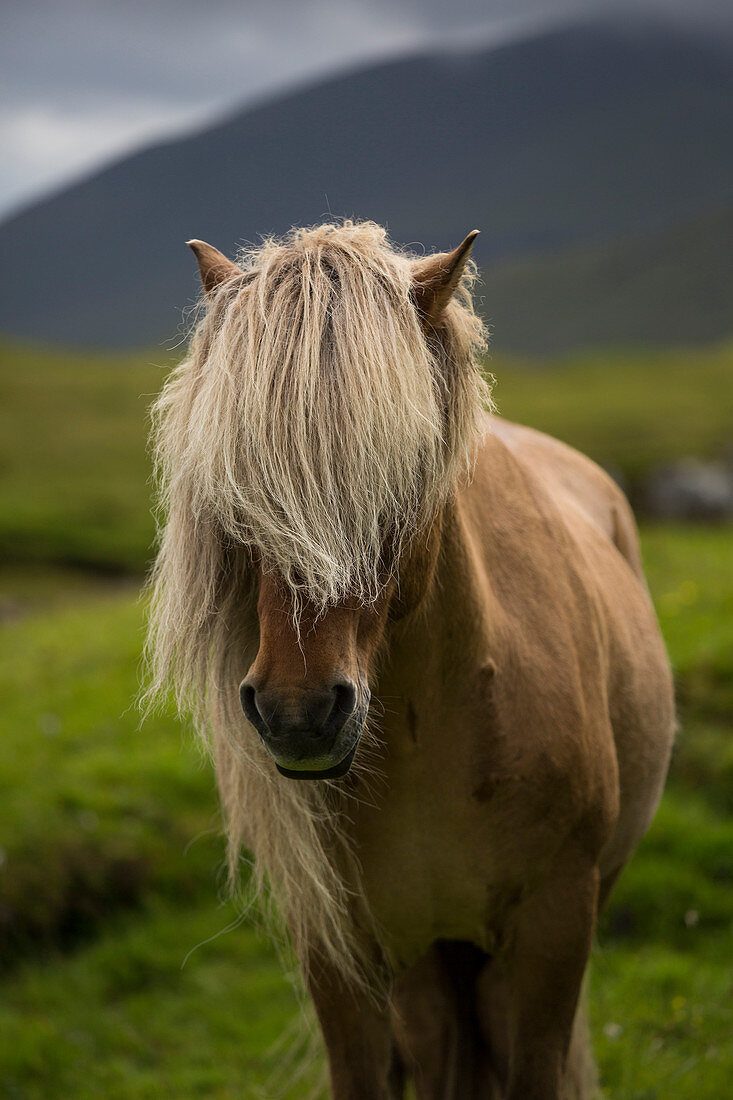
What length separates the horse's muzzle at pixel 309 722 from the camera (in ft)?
4.95

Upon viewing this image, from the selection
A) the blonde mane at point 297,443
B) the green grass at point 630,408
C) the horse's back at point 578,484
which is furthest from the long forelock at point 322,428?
the green grass at point 630,408

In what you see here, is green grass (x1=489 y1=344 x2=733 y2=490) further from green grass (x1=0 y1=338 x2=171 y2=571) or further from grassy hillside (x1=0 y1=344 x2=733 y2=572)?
green grass (x1=0 y1=338 x2=171 y2=571)

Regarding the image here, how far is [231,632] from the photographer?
75.9 inches

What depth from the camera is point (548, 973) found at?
2.31 m

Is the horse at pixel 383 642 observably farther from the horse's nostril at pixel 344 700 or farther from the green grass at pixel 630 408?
the green grass at pixel 630 408

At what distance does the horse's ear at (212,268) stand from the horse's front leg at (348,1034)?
1.61 meters

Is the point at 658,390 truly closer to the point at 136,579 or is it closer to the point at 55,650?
the point at 136,579

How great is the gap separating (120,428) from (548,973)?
26982 mm

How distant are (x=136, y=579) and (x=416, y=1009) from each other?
46.1 ft

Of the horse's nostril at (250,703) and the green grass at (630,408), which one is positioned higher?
the green grass at (630,408)

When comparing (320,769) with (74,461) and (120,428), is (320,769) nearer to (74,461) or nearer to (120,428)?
(74,461)

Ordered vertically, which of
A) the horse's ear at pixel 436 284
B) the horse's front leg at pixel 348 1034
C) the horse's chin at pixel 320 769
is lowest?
the horse's front leg at pixel 348 1034

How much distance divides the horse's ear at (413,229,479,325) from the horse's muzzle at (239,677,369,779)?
2.34ft

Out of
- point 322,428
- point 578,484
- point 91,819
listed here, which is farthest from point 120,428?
point 322,428
